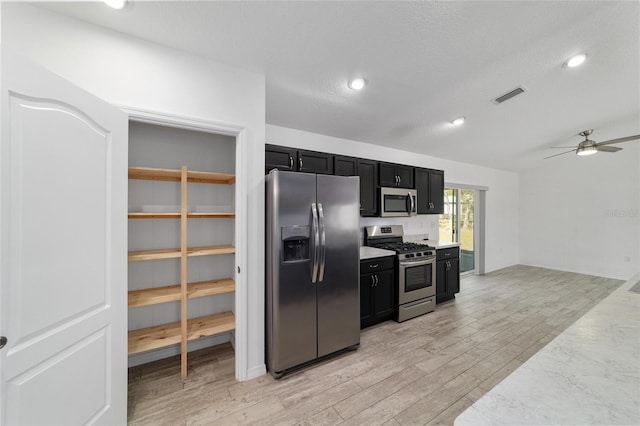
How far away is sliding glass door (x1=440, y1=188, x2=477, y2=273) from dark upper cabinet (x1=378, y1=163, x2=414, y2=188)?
1922mm

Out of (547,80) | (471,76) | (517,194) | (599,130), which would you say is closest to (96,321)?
(471,76)

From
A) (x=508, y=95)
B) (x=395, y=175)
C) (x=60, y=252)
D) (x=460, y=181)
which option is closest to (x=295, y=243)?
(x=60, y=252)

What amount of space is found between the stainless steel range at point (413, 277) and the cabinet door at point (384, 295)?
0.32 ft

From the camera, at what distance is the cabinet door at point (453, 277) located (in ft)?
13.1

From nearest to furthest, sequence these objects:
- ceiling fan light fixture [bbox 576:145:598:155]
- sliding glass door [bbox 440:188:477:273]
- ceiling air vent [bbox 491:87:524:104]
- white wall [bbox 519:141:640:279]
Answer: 1. ceiling air vent [bbox 491:87:524:104]
2. ceiling fan light fixture [bbox 576:145:598:155]
3. white wall [bbox 519:141:640:279]
4. sliding glass door [bbox 440:188:477:273]

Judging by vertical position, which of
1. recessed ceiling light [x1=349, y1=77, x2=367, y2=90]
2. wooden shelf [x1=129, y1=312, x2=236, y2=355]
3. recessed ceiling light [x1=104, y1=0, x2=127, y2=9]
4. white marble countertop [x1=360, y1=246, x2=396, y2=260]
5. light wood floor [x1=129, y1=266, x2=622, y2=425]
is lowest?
light wood floor [x1=129, y1=266, x2=622, y2=425]


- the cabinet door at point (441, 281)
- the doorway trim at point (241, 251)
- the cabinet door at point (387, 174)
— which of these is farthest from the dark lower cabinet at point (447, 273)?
the doorway trim at point (241, 251)

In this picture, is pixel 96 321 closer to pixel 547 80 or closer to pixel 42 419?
pixel 42 419

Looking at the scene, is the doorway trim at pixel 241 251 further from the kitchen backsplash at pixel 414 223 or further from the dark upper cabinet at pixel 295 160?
the kitchen backsplash at pixel 414 223

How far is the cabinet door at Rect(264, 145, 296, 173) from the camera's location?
8.77 ft

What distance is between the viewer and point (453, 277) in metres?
4.07

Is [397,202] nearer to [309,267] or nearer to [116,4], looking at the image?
[309,267]

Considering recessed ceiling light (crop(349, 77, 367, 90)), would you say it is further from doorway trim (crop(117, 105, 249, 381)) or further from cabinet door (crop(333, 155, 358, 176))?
doorway trim (crop(117, 105, 249, 381))

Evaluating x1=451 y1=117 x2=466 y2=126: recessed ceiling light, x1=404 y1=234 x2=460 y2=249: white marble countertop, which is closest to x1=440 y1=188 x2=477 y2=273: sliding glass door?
x1=404 y1=234 x2=460 y2=249: white marble countertop
